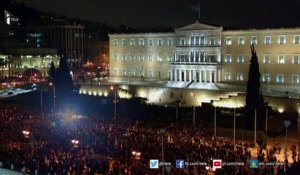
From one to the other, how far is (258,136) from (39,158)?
18492 mm

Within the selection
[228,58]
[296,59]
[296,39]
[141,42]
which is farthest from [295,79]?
[141,42]

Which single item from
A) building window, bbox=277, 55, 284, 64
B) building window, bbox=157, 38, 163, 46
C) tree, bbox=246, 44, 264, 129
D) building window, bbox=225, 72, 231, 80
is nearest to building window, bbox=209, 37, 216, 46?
building window, bbox=225, 72, 231, 80

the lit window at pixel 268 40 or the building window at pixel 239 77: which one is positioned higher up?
the lit window at pixel 268 40

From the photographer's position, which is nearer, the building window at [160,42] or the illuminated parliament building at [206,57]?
the illuminated parliament building at [206,57]

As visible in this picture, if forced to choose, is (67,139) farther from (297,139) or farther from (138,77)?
(138,77)

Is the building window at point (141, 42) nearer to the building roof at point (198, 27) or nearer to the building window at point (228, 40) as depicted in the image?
the building roof at point (198, 27)

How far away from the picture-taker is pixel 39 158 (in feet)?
100

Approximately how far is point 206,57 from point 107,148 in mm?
43606

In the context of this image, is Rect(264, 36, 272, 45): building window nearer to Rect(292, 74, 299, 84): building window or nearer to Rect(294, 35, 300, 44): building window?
Rect(294, 35, 300, 44): building window

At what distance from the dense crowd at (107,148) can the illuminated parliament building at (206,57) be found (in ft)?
96.7

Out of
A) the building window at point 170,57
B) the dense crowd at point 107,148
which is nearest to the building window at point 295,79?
the building window at point 170,57

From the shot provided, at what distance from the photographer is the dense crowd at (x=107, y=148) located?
91.4 ft

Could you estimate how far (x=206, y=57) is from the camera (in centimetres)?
7338

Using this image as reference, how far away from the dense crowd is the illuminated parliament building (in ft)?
96.7
